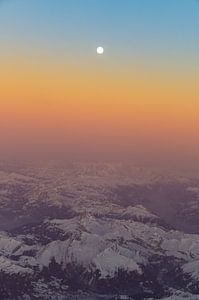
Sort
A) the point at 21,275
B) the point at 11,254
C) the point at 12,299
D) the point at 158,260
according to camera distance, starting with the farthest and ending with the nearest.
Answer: the point at 158,260 → the point at 11,254 → the point at 21,275 → the point at 12,299

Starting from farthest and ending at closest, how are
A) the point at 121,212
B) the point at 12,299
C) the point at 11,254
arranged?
the point at 121,212, the point at 11,254, the point at 12,299

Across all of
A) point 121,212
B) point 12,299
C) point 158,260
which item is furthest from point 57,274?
point 121,212

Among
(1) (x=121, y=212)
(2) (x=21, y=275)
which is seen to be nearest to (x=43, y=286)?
(2) (x=21, y=275)

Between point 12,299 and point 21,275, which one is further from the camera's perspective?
point 21,275

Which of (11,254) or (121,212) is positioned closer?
(11,254)

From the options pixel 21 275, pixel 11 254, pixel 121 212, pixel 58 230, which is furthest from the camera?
pixel 121 212

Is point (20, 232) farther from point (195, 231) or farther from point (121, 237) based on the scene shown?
point (195, 231)

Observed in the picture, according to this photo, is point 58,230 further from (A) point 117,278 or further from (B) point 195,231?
(B) point 195,231

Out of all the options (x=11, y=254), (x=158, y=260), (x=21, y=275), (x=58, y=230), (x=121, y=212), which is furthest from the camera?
(x=121, y=212)
